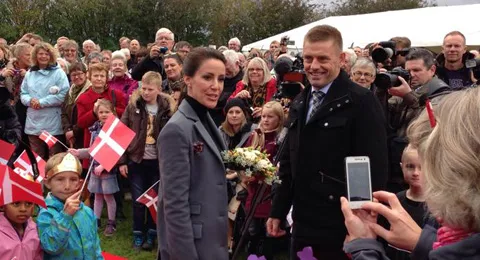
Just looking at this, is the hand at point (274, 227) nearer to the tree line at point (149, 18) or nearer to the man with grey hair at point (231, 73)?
the man with grey hair at point (231, 73)

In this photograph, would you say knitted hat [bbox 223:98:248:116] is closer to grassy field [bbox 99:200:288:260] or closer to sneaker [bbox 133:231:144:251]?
grassy field [bbox 99:200:288:260]

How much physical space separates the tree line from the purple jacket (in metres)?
20.1

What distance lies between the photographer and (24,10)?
25.3 m

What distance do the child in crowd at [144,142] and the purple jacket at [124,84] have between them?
1.08 meters

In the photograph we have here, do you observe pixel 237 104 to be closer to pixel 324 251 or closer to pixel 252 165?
pixel 252 165

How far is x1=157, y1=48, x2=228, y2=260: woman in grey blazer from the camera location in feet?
9.14

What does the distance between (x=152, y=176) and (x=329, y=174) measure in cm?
320

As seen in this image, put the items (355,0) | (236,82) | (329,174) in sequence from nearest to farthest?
(329,174) < (236,82) < (355,0)

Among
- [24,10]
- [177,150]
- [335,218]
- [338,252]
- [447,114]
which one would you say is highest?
[24,10]

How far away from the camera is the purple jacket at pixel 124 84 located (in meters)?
6.75

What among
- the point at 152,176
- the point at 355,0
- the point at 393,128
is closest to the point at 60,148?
the point at 152,176

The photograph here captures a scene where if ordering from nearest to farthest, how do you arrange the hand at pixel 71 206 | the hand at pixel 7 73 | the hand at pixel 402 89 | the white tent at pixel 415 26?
1. the hand at pixel 71 206
2. the hand at pixel 402 89
3. the hand at pixel 7 73
4. the white tent at pixel 415 26

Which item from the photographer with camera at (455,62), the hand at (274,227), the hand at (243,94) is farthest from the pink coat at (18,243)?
the photographer with camera at (455,62)

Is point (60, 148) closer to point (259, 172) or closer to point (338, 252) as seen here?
point (259, 172)
